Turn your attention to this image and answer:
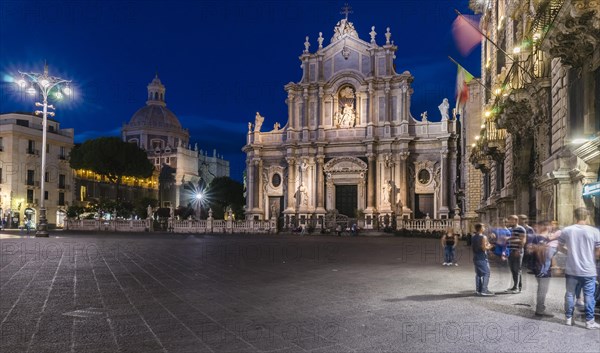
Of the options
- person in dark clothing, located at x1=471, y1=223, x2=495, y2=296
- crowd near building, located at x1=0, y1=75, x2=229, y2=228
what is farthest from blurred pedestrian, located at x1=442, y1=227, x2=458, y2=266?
crowd near building, located at x1=0, y1=75, x2=229, y2=228

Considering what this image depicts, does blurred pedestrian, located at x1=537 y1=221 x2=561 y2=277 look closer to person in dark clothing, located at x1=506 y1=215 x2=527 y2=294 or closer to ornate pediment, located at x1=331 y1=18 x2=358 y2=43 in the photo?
person in dark clothing, located at x1=506 y1=215 x2=527 y2=294

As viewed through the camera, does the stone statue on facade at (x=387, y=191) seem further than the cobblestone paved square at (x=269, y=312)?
Yes

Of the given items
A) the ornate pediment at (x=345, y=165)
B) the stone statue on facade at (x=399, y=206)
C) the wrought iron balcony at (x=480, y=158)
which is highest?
the ornate pediment at (x=345, y=165)

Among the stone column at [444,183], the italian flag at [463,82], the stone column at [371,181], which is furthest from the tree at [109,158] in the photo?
the italian flag at [463,82]

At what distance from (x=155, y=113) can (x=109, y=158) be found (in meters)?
39.4

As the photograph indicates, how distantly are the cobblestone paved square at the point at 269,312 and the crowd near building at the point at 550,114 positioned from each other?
7.94 feet

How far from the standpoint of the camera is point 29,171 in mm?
59062

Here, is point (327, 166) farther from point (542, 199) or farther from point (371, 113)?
point (542, 199)

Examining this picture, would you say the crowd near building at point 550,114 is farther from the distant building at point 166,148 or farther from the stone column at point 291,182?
the distant building at point 166,148

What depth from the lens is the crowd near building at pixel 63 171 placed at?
188 ft

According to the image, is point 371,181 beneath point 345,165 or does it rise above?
beneath

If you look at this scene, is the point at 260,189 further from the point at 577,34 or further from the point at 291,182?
the point at 577,34

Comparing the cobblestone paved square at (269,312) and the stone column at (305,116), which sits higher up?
the stone column at (305,116)

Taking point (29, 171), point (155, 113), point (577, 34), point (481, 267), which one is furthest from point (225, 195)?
point (577, 34)
